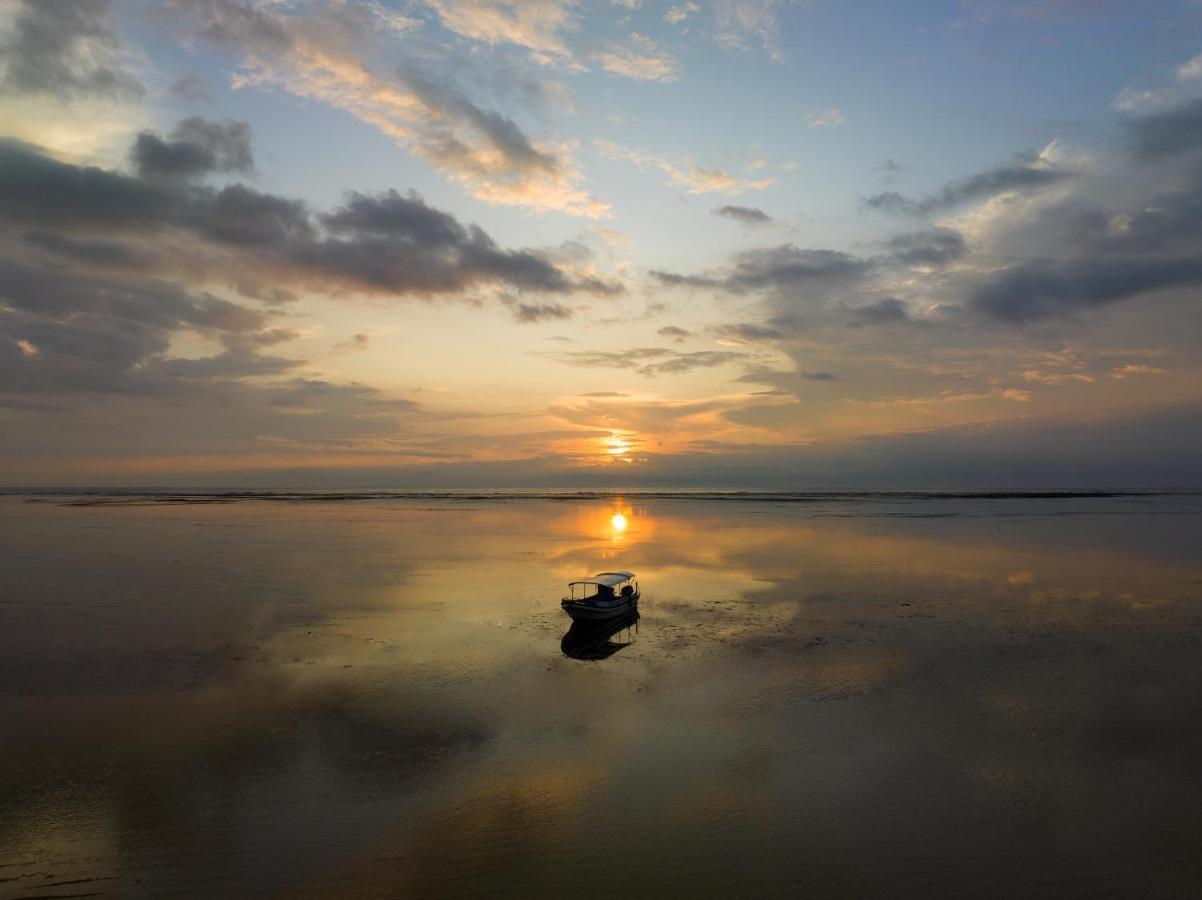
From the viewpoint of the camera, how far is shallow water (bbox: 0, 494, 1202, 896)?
44.3 ft

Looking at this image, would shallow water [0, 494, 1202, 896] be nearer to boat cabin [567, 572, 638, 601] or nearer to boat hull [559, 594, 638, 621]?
boat hull [559, 594, 638, 621]

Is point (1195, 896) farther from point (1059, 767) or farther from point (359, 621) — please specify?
point (359, 621)

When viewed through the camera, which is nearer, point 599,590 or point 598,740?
point 598,740

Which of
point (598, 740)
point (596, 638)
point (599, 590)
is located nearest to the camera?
point (598, 740)

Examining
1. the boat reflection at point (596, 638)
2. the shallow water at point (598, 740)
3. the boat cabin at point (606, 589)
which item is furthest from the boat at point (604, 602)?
the shallow water at point (598, 740)

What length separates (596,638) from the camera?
3247cm

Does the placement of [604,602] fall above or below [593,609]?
above

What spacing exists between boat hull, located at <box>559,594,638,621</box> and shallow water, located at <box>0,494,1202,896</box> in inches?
52.6

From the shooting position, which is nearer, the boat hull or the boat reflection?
the boat reflection

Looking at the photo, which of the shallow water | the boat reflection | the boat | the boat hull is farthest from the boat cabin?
the shallow water

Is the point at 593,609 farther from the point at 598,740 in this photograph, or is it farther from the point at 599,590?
the point at 598,740

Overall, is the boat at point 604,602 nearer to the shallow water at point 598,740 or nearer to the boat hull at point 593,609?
the boat hull at point 593,609

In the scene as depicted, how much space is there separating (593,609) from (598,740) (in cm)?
1284

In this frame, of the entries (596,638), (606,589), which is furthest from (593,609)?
(606,589)
